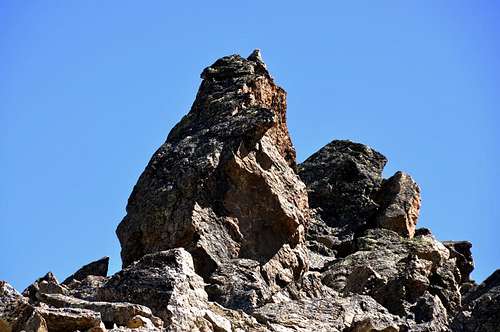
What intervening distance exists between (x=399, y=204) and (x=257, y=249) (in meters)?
14.2

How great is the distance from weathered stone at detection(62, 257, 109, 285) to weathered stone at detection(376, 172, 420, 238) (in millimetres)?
15134

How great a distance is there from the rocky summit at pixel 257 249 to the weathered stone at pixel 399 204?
9 centimetres

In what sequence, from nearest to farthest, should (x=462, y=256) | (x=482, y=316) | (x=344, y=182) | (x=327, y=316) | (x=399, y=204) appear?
(x=482, y=316) → (x=327, y=316) → (x=462, y=256) → (x=399, y=204) → (x=344, y=182)

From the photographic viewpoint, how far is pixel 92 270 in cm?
5388

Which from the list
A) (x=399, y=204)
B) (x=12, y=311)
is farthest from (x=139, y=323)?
(x=399, y=204)

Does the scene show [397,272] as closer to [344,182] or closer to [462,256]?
[462,256]

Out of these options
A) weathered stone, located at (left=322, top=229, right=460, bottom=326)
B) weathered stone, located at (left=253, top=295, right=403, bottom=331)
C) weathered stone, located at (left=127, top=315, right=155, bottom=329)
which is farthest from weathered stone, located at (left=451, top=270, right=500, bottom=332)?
weathered stone, located at (left=127, top=315, right=155, bottom=329)

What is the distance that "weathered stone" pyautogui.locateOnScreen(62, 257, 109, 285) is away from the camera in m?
53.6

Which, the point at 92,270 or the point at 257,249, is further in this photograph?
the point at 92,270

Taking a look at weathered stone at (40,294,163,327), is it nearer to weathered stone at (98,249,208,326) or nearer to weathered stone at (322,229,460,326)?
weathered stone at (98,249,208,326)

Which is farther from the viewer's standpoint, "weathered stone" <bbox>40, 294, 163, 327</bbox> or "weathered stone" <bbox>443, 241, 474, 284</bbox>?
"weathered stone" <bbox>443, 241, 474, 284</bbox>

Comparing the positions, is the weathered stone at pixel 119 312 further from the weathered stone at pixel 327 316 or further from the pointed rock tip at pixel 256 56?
the pointed rock tip at pixel 256 56

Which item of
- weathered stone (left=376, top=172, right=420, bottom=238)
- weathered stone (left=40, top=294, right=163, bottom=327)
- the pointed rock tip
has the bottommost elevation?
weathered stone (left=40, top=294, right=163, bottom=327)

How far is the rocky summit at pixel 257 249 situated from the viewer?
119 feet
